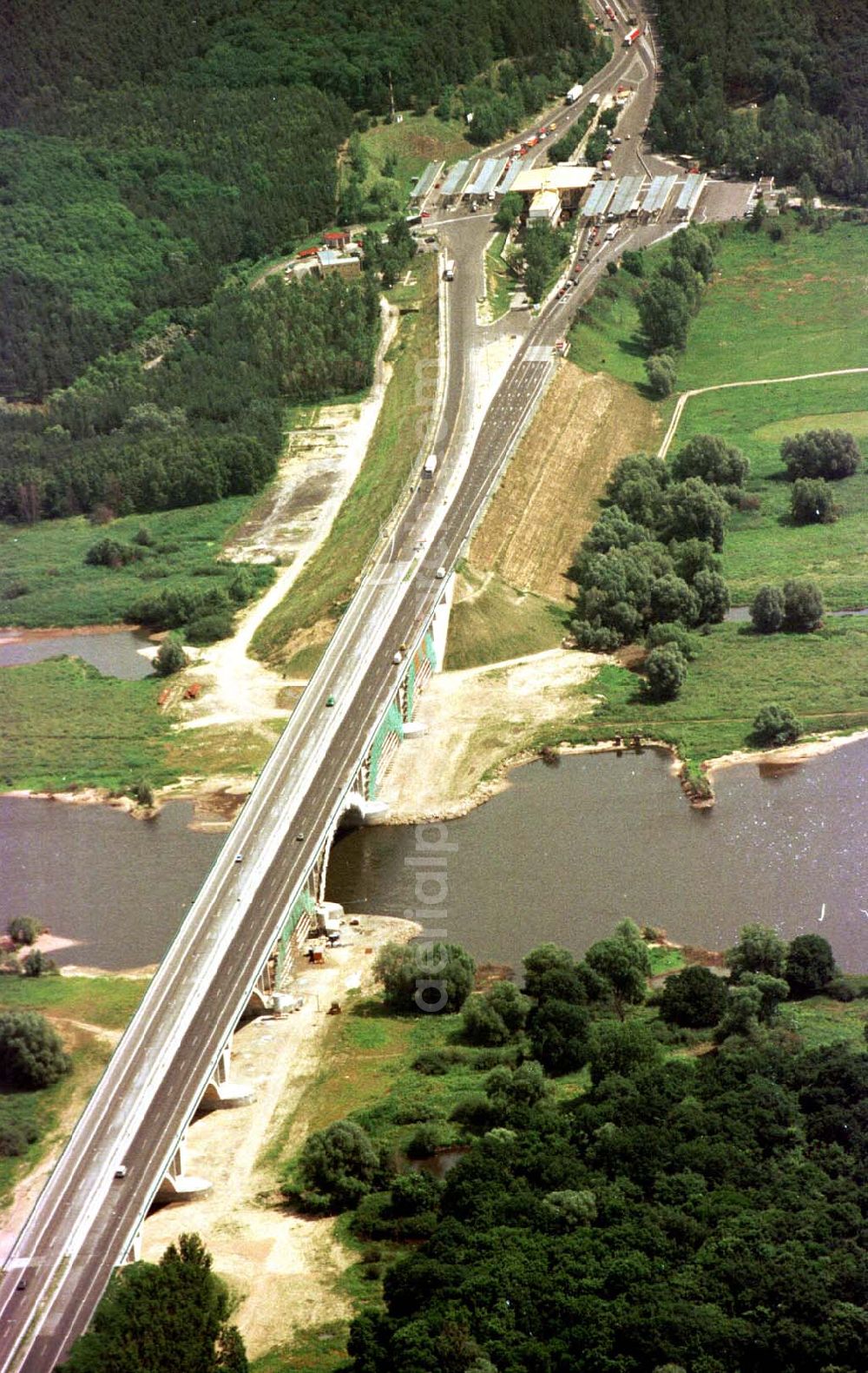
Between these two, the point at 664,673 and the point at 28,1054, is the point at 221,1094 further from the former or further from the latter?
the point at 664,673

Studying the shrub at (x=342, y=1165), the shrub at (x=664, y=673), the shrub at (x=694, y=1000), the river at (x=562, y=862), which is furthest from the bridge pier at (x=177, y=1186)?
the shrub at (x=664, y=673)

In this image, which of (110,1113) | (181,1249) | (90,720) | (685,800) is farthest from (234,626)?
(181,1249)

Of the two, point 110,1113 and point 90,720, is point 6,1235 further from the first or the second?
point 90,720

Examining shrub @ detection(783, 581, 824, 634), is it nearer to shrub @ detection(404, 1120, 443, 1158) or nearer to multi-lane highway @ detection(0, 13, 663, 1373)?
multi-lane highway @ detection(0, 13, 663, 1373)

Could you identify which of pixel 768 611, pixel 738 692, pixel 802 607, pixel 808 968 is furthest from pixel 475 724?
pixel 808 968

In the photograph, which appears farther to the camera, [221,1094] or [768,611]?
[768,611]

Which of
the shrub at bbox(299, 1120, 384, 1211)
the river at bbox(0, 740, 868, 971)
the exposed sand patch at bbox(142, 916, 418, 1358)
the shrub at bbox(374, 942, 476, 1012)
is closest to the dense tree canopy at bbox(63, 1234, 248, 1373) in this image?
the exposed sand patch at bbox(142, 916, 418, 1358)
